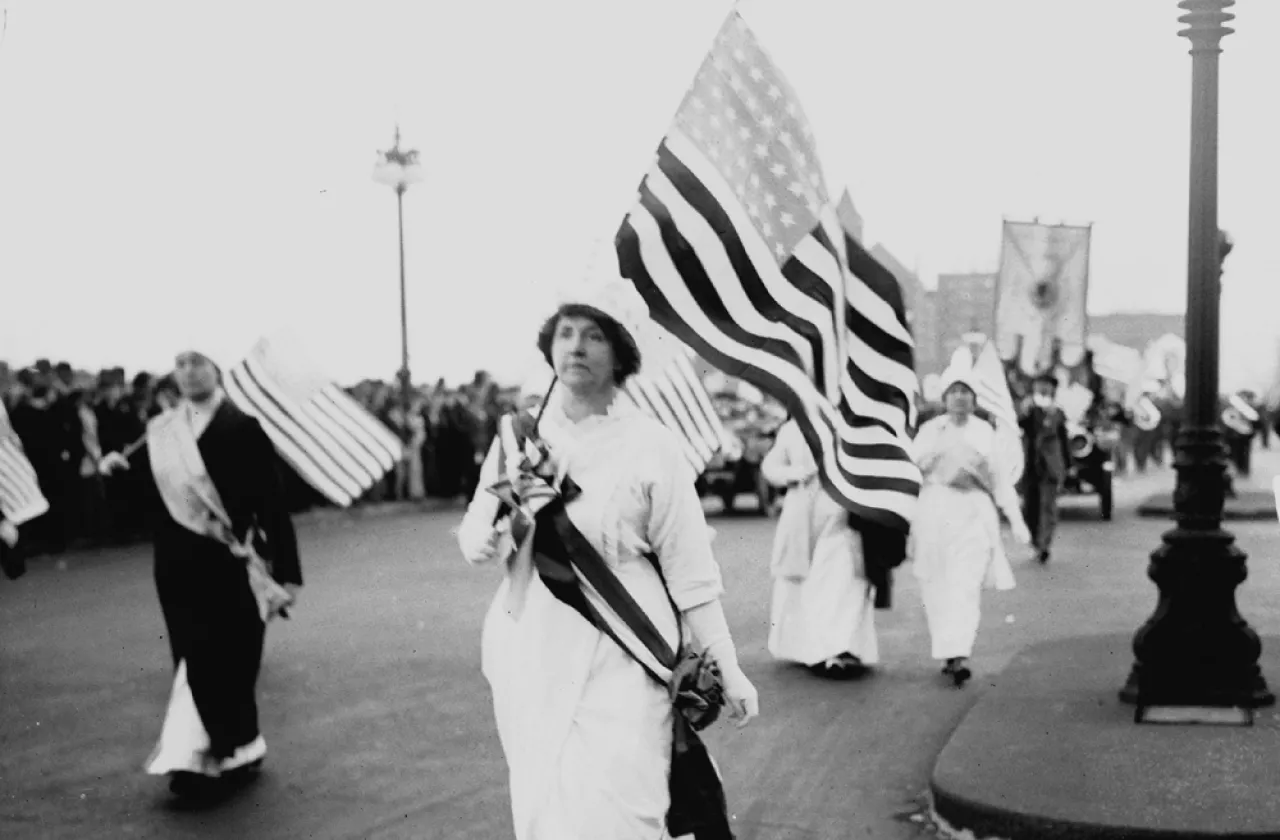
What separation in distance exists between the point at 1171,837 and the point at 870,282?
9.42ft

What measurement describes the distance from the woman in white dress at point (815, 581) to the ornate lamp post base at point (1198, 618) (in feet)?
7.16

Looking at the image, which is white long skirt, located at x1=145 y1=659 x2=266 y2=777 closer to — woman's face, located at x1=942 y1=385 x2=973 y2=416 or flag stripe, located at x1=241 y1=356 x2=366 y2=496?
flag stripe, located at x1=241 y1=356 x2=366 y2=496

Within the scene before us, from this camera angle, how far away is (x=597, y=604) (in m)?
4.41

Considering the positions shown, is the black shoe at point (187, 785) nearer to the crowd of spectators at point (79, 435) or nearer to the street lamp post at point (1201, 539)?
the street lamp post at point (1201, 539)

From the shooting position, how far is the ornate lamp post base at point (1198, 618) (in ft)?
26.6

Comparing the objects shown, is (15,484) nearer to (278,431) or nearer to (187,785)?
(278,431)

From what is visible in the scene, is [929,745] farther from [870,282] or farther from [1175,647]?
[870,282]

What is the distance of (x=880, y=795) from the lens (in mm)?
7199

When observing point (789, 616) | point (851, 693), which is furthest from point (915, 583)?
point (851, 693)

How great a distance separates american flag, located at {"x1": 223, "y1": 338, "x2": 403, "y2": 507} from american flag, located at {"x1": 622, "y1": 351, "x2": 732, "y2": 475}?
1.81m

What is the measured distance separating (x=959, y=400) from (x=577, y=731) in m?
6.90

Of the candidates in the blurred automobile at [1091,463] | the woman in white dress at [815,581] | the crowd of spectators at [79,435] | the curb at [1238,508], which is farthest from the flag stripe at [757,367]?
the blurred automobile at [1091,463]

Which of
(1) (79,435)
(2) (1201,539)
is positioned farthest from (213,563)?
(1) (79,435)

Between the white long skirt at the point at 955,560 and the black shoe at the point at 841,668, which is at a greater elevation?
the white long skirt at the point at 955,560
